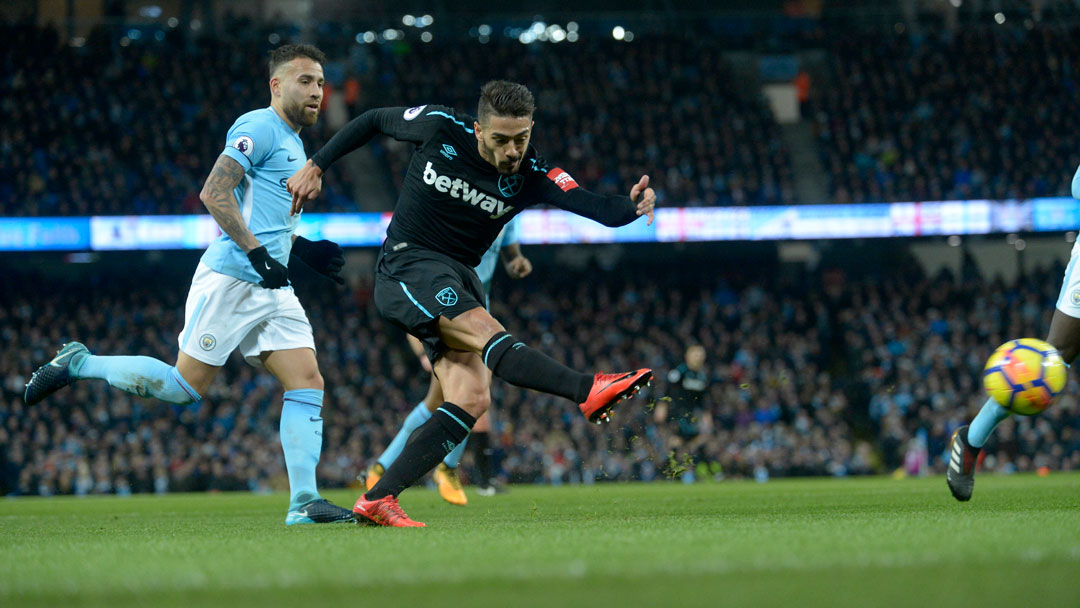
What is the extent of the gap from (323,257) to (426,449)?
149 centimetres

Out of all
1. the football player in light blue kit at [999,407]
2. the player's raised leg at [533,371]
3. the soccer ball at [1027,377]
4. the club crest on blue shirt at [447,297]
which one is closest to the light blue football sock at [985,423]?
the football player in light blue kit at [999,407]

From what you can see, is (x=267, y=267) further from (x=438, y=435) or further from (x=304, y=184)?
(x=438, y=435)

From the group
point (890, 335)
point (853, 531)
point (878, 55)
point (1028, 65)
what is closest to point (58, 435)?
point (890, 335)

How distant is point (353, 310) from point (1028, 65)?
15.9 metres

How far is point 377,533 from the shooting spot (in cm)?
408

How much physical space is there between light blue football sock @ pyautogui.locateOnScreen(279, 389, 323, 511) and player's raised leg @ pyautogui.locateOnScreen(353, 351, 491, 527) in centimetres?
72

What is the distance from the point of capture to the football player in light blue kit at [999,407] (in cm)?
537

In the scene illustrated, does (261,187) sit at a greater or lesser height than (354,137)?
lesser

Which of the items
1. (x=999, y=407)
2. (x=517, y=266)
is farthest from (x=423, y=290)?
(x=999, y=407)

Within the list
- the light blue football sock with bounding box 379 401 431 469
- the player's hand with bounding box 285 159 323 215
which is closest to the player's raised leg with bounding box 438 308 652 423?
the player's hand with bounding box 285 159 323 215

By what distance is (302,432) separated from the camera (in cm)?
545

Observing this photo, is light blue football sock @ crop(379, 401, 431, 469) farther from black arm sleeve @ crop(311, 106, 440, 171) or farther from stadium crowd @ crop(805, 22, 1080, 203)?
stadium crowd @ crop(805, 22, 1080, 203)

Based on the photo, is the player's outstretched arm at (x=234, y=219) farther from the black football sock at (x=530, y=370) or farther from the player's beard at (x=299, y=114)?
the black football sock at (x=530, y=370)

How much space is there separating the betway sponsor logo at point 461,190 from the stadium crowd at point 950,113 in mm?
17351
